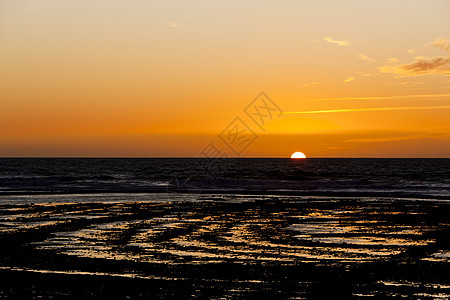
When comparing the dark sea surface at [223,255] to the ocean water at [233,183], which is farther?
the ocean water at [233,183]

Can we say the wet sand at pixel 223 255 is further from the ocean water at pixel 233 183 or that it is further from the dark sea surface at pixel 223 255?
the ocean water at pixel 233 183

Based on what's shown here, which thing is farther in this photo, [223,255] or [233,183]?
[233,183]

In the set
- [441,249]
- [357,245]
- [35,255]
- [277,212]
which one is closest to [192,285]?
[35,255]

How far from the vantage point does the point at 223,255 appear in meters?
15.9

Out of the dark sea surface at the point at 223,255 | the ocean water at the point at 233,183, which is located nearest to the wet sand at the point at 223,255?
the dark sea surface at the point at 223,255

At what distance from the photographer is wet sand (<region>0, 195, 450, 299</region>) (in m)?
12.0

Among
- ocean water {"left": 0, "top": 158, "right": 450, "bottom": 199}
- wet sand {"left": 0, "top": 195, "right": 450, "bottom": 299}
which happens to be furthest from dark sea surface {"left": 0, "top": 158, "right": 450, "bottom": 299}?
ocean water {"left": 0, "top": 158, "right": 450, "bottom": 199}

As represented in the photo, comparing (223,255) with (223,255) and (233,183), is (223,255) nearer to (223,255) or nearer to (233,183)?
(223,255)

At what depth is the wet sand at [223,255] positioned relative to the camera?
39.3ft

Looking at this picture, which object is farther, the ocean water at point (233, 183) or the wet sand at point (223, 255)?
the ocean water at point (233, 183)

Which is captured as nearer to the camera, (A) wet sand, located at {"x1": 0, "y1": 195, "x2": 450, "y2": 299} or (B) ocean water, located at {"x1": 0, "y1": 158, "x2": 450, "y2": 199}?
(A) wet sand, located at {"x1": 0, "y1": 195, "x2": 450, "y2": 299}

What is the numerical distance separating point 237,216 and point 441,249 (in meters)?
11.8

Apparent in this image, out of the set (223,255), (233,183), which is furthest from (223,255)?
(233,183)

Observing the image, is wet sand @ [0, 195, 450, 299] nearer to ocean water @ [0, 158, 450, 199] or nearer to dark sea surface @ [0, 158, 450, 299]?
dark sea surface @ [0, 158, 450, 299]
